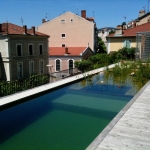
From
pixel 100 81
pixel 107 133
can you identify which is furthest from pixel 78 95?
pixel 107 133

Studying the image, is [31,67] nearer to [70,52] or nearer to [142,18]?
[70,52]

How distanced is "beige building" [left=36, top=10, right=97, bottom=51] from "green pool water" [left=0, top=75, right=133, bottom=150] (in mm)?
24399

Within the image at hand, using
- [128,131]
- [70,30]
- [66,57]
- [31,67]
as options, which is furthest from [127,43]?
[128,131]

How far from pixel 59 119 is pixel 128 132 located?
9.26 ft

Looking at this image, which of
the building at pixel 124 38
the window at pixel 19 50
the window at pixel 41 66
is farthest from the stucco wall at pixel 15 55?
the building at pixel 124 38

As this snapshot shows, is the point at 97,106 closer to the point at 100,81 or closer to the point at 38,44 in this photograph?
the point at 100,81

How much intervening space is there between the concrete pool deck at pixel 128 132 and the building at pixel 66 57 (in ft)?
75.9

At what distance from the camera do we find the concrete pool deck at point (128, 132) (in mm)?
3756

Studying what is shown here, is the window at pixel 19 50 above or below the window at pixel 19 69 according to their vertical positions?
above

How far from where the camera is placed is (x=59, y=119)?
21.6ft

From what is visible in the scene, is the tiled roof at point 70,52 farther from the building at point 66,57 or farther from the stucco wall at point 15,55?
the stucco wall at point 15,55

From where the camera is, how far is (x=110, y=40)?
27047 millimetres

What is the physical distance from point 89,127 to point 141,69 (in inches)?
290

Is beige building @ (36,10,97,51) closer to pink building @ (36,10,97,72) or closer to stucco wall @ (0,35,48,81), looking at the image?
pink building @ (36,10,97,72)
